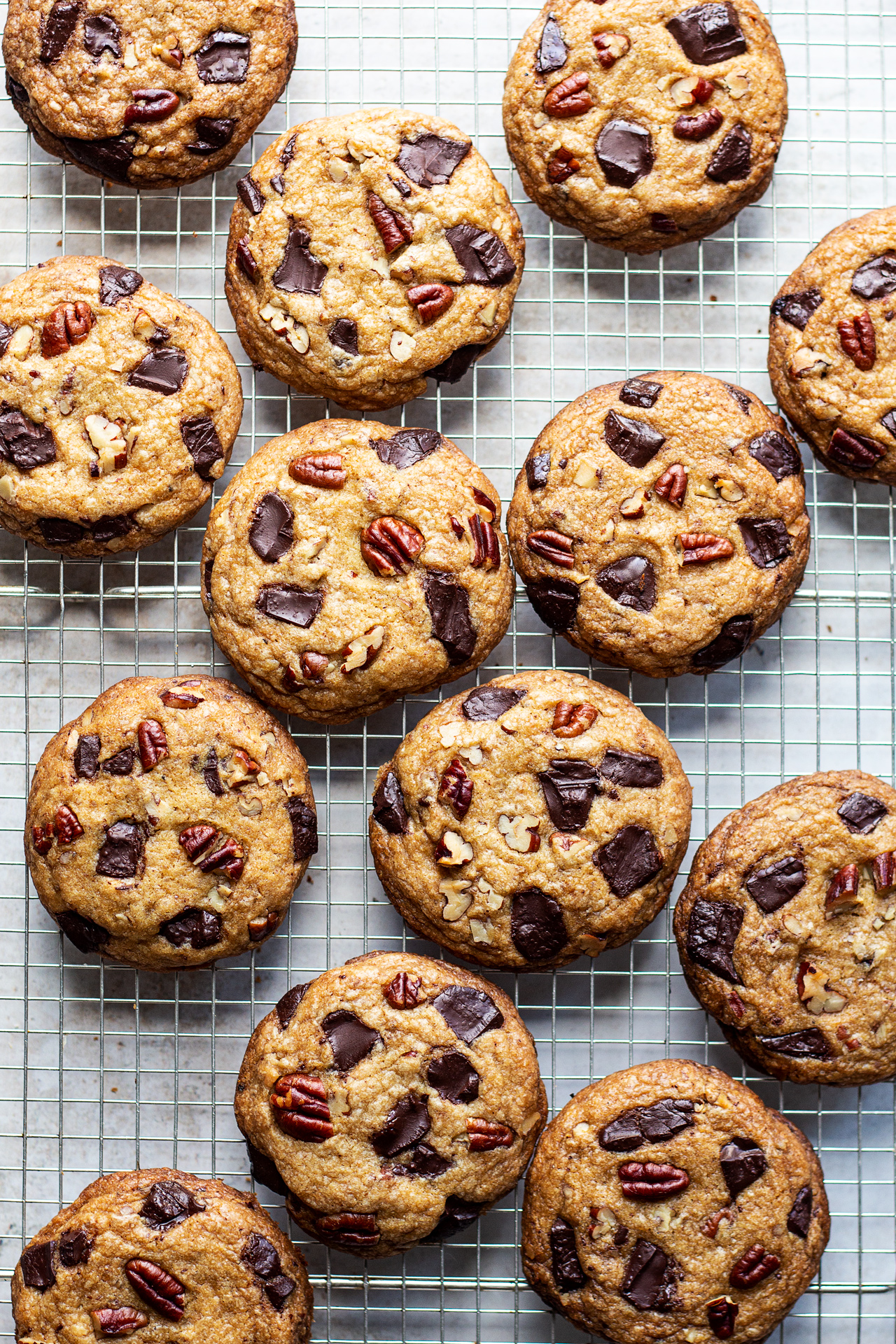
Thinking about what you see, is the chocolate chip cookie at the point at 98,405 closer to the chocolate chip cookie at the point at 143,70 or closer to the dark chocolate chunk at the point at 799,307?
the chocolate chip cookie at the point at 143,70

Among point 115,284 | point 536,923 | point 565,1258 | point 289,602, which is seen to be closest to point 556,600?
point 289,602

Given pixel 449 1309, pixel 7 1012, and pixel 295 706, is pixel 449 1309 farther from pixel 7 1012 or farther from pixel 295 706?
pixel 295 706

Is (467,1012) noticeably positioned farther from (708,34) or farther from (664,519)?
(708,34)

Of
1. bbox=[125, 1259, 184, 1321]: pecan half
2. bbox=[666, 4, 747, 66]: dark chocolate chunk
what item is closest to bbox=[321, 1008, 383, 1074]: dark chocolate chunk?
bbox=[125, 1259, 184, 1321]: pecan half

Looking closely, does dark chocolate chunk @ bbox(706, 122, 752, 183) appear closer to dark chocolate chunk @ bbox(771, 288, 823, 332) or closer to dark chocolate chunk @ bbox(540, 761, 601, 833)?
dark chocolate chunk @ bbox(771, 288, 823, 332)

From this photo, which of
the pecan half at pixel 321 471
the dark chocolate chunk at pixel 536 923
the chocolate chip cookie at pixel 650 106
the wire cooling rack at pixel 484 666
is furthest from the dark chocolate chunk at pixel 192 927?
the chocolate chip cookie at pixel 650 106

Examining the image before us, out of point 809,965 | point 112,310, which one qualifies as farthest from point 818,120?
point 809,965
